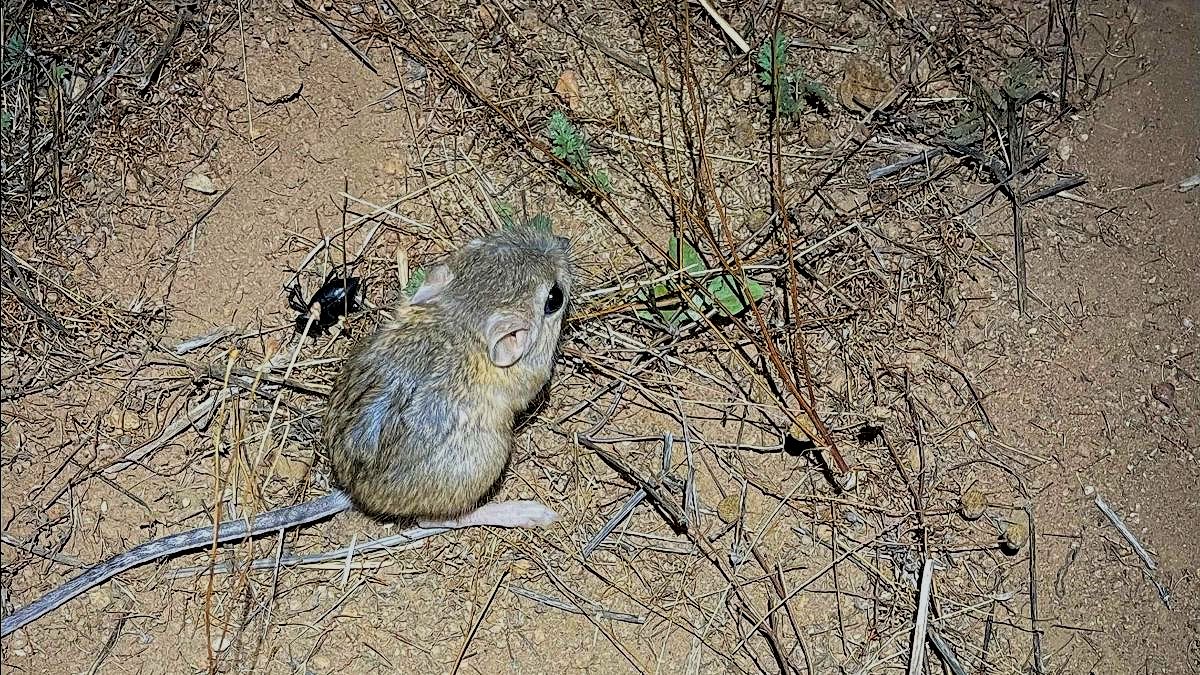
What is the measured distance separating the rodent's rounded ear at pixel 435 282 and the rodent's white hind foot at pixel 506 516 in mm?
1016

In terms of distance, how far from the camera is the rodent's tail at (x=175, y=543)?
4230 mm

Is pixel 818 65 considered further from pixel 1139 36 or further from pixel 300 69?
pixel 300 69

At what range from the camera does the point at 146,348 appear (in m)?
4.65

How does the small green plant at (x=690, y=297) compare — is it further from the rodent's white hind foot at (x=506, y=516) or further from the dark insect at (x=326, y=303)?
the dark insect at (x=326, y=303)

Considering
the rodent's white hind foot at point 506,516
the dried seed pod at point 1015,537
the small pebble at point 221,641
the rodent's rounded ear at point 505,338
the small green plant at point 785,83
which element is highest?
the small green plant at point 785,83

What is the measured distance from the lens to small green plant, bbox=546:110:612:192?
4.70 metres

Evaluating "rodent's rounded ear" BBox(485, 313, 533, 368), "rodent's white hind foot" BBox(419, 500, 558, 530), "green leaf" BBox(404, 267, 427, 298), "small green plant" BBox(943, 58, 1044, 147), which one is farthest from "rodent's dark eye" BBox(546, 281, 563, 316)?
"small green plant" BBox(943, 58, 1044, 147)

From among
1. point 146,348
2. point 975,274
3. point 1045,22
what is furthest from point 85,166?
point 1045,22

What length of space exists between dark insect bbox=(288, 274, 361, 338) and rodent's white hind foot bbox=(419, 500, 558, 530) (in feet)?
3.45

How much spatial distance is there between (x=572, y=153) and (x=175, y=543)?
253 cm

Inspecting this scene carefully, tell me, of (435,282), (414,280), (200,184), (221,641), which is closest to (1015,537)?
(435,282)

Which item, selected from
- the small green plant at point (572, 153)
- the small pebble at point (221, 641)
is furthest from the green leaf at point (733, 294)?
the small pebble at point (221, 641)

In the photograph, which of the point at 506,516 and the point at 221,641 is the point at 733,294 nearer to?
the point at 506,516

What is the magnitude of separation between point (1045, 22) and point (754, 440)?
8.74ft
